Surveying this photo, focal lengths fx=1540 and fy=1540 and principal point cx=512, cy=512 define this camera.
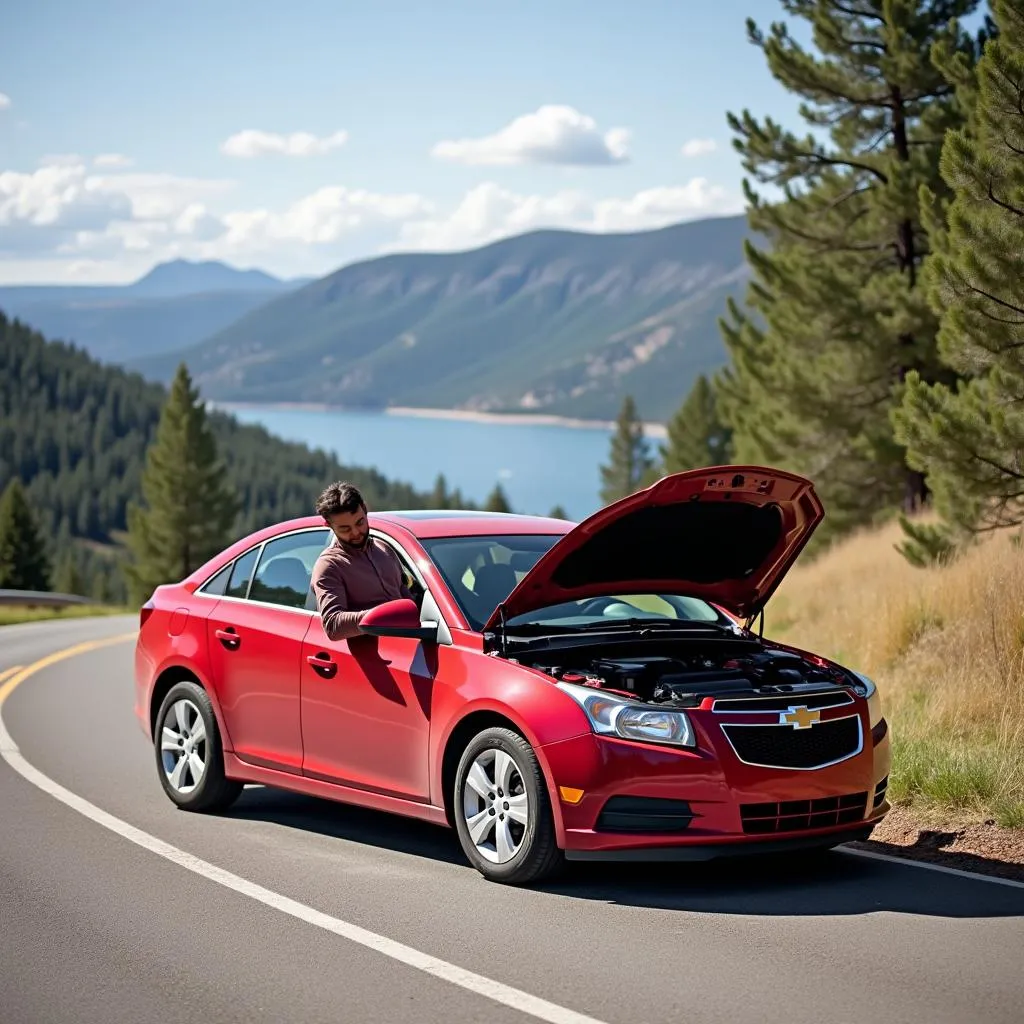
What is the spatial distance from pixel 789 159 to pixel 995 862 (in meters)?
22.2

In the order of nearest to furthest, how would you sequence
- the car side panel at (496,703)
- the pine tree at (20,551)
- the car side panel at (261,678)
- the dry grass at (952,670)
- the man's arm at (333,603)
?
1. the car side panel at (496,703)
2. the man's arm at (333,603)
3. the car side panel at (261,678)
4. the dry grass at (952,670)
5. the pine tree at (20,551)

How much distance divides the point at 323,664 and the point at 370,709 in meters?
0.43

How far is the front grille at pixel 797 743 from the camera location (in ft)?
21.3

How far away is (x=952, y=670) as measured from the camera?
1039 cm

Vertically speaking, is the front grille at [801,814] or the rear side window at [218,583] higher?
the rear side window at [218,583]

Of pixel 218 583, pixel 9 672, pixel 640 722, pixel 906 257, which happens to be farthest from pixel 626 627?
pixel 906 257

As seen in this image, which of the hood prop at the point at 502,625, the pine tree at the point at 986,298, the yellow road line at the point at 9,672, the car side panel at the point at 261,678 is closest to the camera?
the hood prop at the point at 502,625

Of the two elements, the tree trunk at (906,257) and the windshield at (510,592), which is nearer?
the windshield at (510,592)

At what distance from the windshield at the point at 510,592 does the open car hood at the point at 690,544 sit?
6.5 inches

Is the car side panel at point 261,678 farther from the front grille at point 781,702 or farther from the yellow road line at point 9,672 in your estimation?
the yellow road line at point 9,672

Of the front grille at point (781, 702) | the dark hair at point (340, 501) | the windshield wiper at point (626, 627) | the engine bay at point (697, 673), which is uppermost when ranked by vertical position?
the dark hair at point (340, 501)

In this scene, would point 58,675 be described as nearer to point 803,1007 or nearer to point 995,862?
point 995,862

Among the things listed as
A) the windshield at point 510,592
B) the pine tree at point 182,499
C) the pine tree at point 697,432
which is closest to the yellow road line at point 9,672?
the windshield at point 510,592

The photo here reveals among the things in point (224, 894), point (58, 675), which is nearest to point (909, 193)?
point (58, 675)
